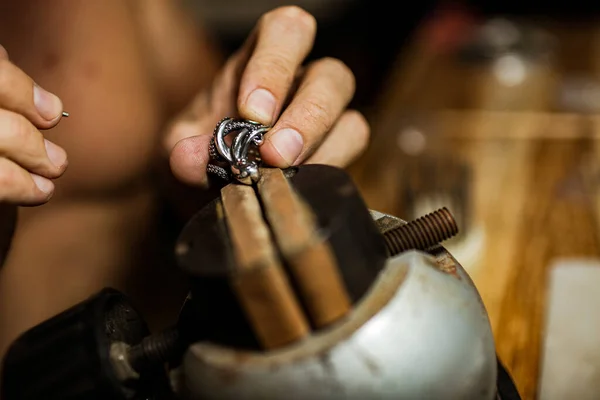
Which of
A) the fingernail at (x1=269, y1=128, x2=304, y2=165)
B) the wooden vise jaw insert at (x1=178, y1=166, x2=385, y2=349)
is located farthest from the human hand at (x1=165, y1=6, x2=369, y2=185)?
the wooden vise jaw insert at (x1=178, y1=166, x2=385, y2=349)

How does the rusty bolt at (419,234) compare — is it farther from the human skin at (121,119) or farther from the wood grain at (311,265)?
the human skin at (121,119)

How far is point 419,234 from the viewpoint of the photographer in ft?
1.42

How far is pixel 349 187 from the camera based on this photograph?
391 millimetres

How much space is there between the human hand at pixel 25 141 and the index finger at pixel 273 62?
0.54 feet

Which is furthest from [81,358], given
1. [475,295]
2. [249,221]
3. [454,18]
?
[454,18]

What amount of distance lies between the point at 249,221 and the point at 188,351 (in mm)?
88

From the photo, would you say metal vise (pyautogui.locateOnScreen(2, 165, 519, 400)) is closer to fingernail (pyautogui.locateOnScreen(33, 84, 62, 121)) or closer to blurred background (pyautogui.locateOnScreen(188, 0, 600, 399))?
fingernail (pyautogui.locateOnScreen(33, 84, 62, 121))

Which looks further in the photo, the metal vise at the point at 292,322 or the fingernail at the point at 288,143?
the fingernail at the point at 288,143

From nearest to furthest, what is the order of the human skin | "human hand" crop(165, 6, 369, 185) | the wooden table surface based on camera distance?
Result: "human hand" crop(165, 6, 369, 185), the human skin, the wooden table surface

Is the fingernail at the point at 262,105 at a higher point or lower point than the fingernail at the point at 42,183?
lower

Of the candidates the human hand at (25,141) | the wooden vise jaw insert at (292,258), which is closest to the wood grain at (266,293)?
the wooden vise jaw insert at (292,258)

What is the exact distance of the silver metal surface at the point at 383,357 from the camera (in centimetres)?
34

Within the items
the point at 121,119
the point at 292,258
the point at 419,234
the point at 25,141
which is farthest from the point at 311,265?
the point at 121,119

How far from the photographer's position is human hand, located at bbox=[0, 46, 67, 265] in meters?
0.46
